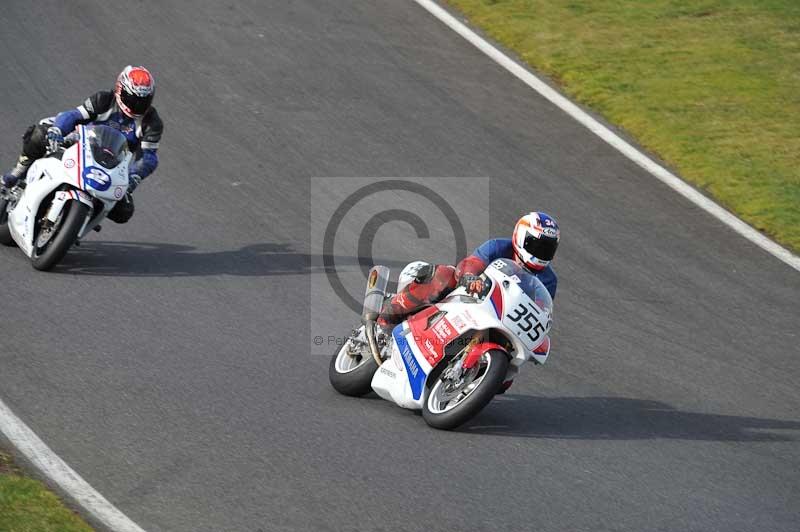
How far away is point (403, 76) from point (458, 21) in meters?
2.37

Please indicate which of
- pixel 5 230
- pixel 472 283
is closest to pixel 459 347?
pixel 472 283

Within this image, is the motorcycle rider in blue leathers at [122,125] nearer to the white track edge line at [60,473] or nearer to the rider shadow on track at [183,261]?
the rider shadow on track at [183,261]

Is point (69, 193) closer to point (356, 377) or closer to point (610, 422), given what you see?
point (356, 377)

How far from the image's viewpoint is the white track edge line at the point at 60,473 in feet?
22.8

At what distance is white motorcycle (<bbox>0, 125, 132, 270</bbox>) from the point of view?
10727 millimetres

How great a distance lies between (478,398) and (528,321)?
684 millimetres

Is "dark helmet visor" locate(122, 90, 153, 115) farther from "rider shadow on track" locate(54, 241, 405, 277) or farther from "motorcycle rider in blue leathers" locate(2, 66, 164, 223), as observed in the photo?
"rider shadow on track" locate(54, 241, 405, 277)

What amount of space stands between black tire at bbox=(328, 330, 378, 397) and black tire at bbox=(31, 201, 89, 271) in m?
2.89

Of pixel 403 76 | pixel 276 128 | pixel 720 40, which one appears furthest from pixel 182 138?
pixel 720 40

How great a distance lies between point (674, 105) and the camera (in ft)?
53.8

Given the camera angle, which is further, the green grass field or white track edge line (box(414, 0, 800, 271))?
the green grass field
